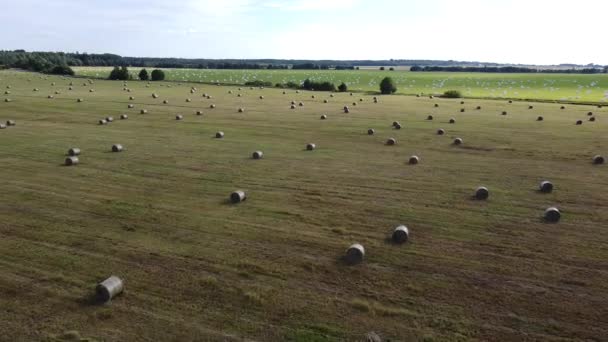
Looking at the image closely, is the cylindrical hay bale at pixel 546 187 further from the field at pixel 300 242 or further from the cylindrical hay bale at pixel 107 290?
the cylindrical hay bale at pixel 107 290

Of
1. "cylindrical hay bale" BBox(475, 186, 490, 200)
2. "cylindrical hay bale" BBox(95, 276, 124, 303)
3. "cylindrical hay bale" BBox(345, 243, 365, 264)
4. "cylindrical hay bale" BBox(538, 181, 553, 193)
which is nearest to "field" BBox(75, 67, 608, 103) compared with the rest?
"cylindrical hay bale" BBox(538, 181, 553, 193)

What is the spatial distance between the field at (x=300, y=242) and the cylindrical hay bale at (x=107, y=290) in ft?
0.71

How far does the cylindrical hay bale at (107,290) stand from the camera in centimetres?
895

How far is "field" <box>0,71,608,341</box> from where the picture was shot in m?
8.42

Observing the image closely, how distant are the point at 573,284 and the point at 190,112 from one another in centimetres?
3288

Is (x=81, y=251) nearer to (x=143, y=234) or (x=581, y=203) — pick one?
(x=143, y=234)

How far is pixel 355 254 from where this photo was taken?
10695 millimetres

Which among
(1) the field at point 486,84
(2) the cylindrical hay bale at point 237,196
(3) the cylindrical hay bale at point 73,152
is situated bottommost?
(1) the field at point 486,84

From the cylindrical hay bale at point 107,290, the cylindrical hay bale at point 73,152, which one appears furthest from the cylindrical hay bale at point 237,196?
the cylindrical hay bale at point 73,152

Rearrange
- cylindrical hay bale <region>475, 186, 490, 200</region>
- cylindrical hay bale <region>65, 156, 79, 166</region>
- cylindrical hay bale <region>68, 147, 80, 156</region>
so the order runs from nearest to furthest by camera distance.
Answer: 1. cylindrical hay bale <region>475, 186, 490, 200</region>
2. cylindrical hay bale <region>65, 156, 79, 166</region>
3. cylindrical hay bale <region>68, 147, 80, 156</region>

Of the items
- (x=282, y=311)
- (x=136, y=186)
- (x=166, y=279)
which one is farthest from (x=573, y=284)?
(x=136, y=186)

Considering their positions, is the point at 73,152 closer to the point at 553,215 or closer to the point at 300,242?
the point at 300,242

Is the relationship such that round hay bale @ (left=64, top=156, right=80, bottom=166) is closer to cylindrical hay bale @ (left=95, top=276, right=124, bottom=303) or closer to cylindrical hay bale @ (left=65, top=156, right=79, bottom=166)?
cylindrical hay bale @ (left=65, top=156, right=79, bottom=166)

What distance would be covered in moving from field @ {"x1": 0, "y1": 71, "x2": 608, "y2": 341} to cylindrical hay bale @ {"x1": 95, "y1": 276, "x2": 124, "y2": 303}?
216mm
